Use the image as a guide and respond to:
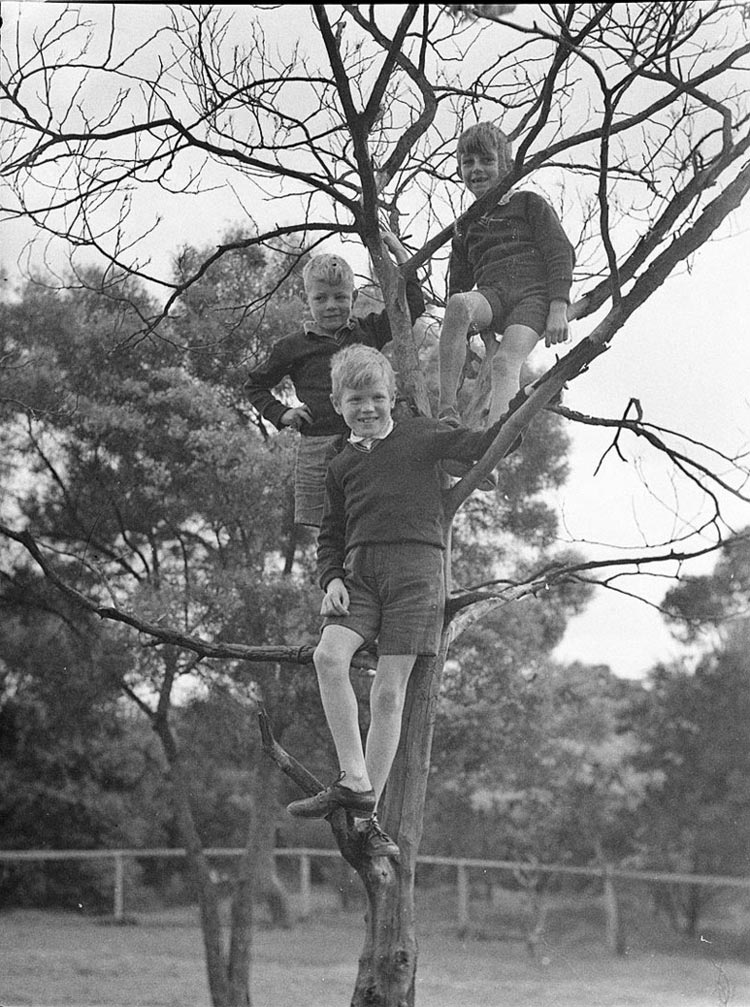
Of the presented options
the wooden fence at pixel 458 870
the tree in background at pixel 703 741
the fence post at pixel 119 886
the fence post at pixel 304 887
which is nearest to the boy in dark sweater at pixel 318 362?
the tree in background at pixel 703 741

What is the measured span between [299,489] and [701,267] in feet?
3.29

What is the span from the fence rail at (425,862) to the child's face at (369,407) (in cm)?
119

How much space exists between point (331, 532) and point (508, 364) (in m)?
0.45

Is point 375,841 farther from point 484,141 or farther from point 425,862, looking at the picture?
point 484,141

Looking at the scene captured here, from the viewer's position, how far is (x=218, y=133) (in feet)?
8.91

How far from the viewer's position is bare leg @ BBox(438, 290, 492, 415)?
235 cm

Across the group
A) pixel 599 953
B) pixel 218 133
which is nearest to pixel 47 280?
pixel 218 133

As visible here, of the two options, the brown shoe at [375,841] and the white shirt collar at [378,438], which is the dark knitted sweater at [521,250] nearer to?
the white shirt collar at [378,438]

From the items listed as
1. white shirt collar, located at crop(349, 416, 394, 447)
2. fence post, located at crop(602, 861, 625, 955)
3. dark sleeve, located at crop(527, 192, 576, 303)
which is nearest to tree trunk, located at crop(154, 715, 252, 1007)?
fence post, located at crop(602, 861, 625, 955)

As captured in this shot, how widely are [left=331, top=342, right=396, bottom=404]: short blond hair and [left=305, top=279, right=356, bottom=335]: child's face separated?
8.9 inches

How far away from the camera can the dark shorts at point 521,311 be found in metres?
2.35

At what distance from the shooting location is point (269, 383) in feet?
8.34

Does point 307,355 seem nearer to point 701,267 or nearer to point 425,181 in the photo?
point 425,181

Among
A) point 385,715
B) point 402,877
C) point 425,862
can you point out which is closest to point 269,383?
point 385,715
